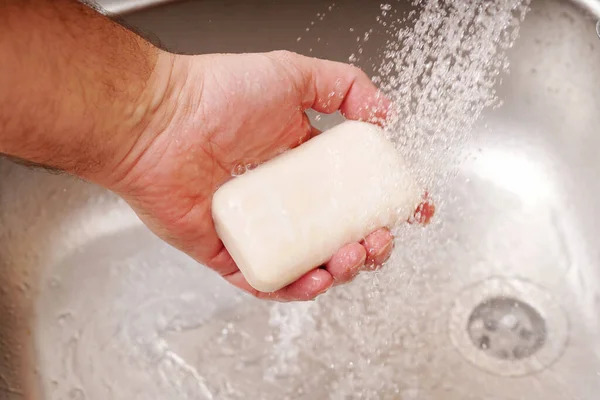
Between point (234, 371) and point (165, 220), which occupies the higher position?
point (165, 220)

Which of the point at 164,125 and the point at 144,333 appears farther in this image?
the point at 144,333

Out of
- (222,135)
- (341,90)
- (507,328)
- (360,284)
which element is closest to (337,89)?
(341,90)

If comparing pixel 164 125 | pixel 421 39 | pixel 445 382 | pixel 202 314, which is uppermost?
pixel 421 39

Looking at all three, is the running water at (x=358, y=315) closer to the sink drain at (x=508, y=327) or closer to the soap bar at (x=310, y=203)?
the sink drain at (x=508, y=327)

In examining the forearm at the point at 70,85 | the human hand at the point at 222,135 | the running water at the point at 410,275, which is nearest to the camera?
the forearm at the point at 70,85

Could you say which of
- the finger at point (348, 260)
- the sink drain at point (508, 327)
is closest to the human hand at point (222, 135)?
the finger at point (348, 260)

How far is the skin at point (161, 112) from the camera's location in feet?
2.07

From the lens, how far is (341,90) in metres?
0.78

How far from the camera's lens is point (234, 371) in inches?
35.2

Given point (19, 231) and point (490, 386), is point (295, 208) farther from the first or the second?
point (19, 231)

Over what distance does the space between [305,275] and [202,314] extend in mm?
289

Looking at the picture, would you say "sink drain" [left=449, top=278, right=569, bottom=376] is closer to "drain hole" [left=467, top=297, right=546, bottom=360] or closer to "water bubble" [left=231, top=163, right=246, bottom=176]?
"drain hole" [left=467, top=297, right=546, bottom=360]

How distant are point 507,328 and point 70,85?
644mm

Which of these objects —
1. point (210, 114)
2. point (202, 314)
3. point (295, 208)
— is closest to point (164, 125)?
point (210, 114)
